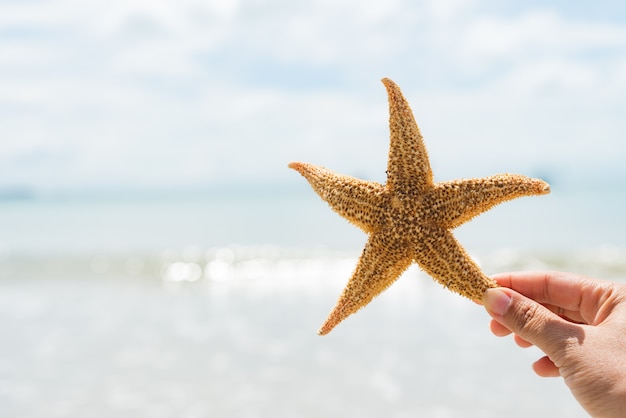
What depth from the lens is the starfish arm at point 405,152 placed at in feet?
8.57

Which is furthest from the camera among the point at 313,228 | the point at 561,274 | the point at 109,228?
the point at 109,228

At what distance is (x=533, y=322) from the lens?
260cm

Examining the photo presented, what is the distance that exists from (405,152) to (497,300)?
76 centimetres

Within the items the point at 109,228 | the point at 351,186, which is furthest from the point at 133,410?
the point at 109,228

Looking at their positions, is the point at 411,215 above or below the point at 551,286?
above

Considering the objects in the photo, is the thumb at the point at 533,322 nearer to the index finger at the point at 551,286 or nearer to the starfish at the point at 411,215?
the starfish at the point at 411,215

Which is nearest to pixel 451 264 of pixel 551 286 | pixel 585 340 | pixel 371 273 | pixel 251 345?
pixel 371 273

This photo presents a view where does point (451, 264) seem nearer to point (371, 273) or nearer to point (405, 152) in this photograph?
point (371, 273)

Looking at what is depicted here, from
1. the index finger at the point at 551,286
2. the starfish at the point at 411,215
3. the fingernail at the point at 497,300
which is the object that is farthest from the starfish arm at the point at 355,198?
the index finger at the point at 551,286

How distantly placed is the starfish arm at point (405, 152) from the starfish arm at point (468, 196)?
0.27ft

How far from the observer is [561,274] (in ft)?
10.9

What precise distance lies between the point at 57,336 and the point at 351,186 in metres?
7.10

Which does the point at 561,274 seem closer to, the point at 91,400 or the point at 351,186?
the point at 351,186

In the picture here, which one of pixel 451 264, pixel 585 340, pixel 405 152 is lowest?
pixel 585 340
